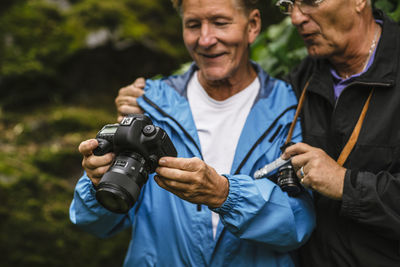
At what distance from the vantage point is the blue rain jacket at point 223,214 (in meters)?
1.86

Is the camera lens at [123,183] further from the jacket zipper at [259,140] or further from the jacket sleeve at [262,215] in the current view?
the jacket zipper at [259,140]

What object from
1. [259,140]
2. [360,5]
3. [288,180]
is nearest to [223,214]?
[288,180]

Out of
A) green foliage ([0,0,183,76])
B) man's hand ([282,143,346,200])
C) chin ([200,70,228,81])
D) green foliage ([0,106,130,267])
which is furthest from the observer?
green foliage ([0,0,183,76])

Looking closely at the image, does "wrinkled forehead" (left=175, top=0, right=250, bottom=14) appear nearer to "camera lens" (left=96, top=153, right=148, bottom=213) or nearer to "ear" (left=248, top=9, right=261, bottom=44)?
"ear" (left=248, top=9, right=261, bottom=44)

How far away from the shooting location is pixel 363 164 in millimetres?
1988

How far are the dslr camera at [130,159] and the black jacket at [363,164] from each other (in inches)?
38.2

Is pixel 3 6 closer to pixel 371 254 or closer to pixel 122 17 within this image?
pixel 122 17

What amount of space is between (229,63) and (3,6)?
4.06 m

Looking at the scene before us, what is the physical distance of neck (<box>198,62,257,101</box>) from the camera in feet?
7.97

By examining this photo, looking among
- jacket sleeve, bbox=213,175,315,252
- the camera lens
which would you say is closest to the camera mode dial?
the camera lens

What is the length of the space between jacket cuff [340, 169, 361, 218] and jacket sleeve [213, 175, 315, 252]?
0.79ft

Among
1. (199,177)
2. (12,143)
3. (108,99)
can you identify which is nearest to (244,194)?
(199,177)

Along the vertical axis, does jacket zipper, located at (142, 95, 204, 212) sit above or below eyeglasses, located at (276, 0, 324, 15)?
below

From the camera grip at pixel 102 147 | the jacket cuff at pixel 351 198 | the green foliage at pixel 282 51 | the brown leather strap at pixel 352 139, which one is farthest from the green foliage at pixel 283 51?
the camera grip at pixel 102 147
